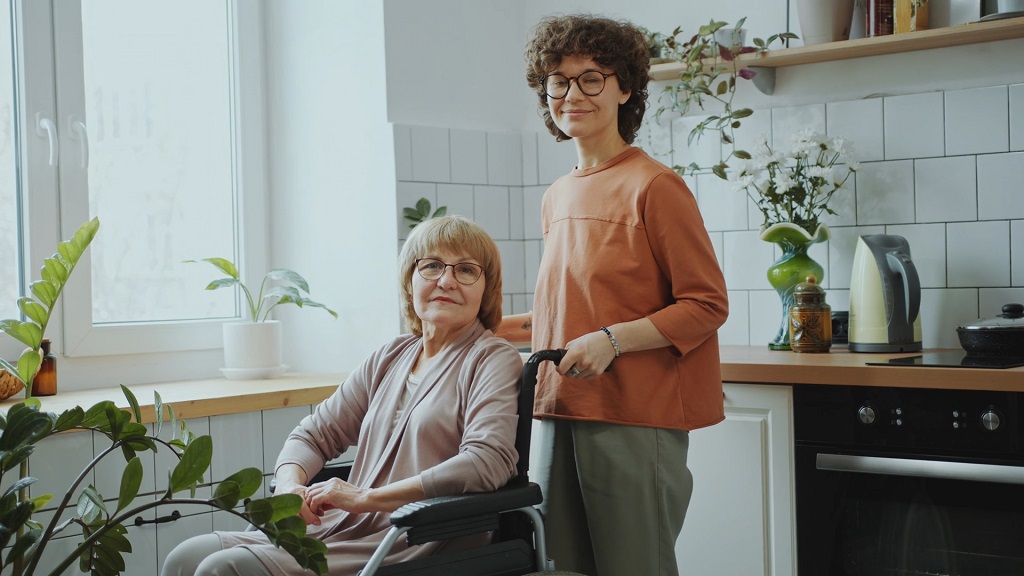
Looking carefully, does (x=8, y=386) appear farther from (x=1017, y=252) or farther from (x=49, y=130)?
(x=1017, y=252)

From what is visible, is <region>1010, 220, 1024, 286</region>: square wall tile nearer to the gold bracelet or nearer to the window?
the gold bracelet

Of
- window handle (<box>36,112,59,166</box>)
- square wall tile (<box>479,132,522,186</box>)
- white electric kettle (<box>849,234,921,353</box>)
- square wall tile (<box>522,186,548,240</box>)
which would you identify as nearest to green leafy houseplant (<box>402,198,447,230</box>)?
square wall tile (<box>479,132,522,186</box>)

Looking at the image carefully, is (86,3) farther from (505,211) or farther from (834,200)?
(834,200)

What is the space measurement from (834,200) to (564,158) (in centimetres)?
83

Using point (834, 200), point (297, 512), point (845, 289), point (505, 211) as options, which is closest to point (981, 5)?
point (834, 200)

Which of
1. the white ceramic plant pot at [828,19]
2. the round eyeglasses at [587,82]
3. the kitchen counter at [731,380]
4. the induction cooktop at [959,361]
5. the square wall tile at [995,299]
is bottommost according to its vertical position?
the kitchen counter at [731,380]

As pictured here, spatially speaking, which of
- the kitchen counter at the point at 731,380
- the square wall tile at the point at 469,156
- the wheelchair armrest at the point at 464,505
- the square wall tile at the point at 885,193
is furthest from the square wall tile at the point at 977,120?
the wheelchair armrest at the point at 464,505

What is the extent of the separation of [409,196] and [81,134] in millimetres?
866

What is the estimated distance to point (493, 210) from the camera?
10.6 ft

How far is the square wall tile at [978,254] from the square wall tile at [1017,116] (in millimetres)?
194

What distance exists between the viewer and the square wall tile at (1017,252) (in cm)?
255

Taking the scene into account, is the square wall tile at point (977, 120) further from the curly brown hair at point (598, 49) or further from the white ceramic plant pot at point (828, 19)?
the curly brown hair at point (598, 49)

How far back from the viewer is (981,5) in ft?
8.30

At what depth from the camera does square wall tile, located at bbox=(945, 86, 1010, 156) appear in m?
2.56
